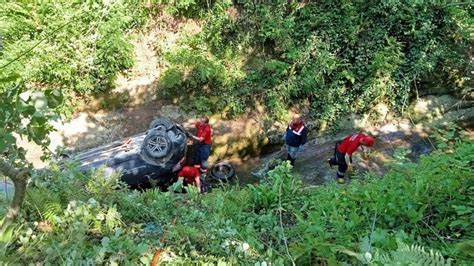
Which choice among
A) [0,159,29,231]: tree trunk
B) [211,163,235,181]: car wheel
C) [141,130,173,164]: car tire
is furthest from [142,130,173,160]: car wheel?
[0,159,29,231]: tree trunk

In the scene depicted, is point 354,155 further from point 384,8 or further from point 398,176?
point 398,176

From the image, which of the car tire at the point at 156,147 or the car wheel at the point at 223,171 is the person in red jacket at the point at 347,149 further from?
the car tire at the point at 156,147

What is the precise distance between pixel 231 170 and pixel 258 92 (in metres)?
2.30

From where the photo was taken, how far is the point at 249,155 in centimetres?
1092

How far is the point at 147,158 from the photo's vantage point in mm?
8328

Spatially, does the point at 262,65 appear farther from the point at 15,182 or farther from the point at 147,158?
the point at 15,182

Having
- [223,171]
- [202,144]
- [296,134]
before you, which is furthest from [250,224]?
[223,171]

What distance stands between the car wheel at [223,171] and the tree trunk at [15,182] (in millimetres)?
7115

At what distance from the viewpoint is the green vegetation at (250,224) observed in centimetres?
290

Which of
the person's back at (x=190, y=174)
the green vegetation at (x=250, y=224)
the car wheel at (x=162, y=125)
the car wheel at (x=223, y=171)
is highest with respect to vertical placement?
the green vegetation at (x=250, y=224)

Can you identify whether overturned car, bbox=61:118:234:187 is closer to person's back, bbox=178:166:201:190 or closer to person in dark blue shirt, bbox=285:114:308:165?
person's back, bbox=178:166:201:190

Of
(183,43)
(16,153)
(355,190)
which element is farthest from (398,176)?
(183,43)

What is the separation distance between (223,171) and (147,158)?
2338mm

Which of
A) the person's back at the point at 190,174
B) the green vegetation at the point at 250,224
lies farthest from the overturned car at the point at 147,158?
the green vegetation at the point at 250,224
